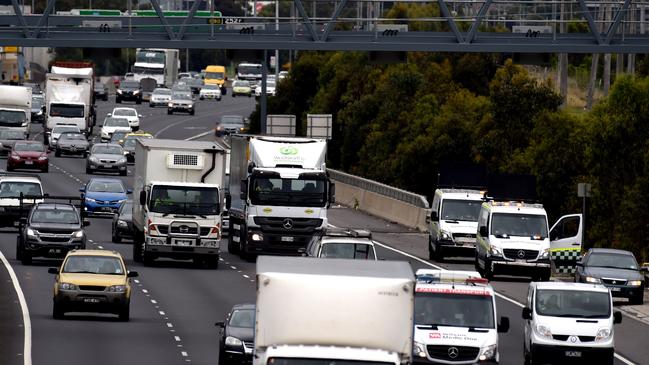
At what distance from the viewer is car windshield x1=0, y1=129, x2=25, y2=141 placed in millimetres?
91162

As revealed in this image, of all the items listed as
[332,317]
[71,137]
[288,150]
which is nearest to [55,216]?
[288,150]

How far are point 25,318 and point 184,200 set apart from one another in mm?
11420

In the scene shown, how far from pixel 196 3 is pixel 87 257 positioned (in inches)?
601

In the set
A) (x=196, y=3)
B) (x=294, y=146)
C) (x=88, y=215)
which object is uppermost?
(x=196, y=3)

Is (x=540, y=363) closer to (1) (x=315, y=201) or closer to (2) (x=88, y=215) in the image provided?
(1) (x=315, y=201)

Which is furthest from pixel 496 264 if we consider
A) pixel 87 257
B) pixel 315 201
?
pixel 87 257

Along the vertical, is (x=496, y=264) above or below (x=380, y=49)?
below

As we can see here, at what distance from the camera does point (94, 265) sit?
36.8 meters

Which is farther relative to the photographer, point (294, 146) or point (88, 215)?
point (88, 215)

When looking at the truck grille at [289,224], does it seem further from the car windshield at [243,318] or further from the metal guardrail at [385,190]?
the car windshield at [243,318]

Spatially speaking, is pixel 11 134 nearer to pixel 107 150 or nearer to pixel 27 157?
pixel 27 157

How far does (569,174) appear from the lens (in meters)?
61.3

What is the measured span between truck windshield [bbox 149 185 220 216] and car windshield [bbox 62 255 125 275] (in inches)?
439

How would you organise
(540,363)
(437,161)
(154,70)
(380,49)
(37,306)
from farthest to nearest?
1. (154,70)
2. (437,161)
3. (380,49)
4. (37,306)
5. (540,363)
